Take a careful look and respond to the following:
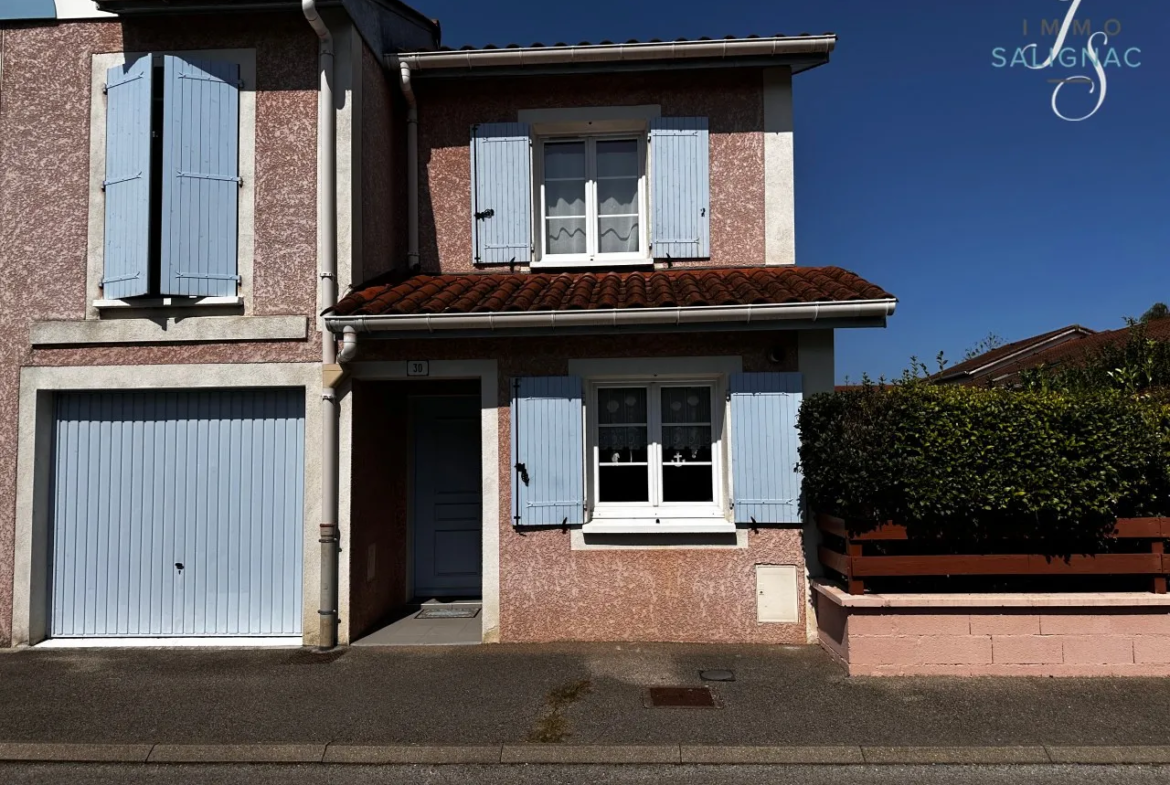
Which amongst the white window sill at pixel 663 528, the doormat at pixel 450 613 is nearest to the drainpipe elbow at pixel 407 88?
the white window sill at pixel 663 528

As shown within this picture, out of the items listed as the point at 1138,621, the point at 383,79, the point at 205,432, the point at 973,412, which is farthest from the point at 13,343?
the point at 1138,621

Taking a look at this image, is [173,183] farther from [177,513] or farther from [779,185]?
[779,185]

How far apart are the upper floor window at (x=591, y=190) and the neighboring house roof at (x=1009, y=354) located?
16.0 meters

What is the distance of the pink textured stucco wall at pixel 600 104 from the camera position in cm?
734

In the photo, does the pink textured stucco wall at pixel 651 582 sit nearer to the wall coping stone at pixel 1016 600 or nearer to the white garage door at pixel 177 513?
the wall coping stone at pixel 1016 600

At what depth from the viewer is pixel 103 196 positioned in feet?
21.2

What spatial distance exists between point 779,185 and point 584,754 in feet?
17.7

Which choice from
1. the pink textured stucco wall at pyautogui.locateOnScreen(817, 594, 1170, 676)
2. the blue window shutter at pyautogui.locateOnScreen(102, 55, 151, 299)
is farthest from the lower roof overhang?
the pink textured stucco wall at pyautogui.locateOnScreen(817, 594, 1170, 676)

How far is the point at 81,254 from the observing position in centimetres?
649

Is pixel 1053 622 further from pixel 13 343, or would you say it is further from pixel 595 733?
pixel 13 343

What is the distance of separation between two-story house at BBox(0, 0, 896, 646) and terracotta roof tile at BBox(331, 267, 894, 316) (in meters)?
0.05

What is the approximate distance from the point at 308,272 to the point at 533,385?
215 cm

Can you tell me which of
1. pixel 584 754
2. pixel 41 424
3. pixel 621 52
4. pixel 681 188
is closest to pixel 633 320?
pixel 681 188

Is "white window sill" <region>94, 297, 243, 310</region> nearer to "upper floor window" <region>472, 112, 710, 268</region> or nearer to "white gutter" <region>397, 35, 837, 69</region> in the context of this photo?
"upper floor window" <region>472, 112, 710, 268</region>
